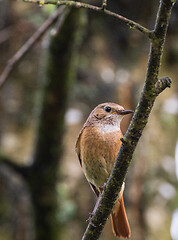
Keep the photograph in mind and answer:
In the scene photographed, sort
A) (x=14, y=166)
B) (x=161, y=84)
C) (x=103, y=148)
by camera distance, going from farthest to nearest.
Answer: (x=14, y=166)
(x=103, y=148)
(x=161, y=84)

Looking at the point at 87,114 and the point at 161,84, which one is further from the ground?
the point at 161,84

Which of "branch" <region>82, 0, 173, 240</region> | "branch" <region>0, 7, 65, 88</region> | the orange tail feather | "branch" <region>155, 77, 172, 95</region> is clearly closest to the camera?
"branch" <region>82, 0, 173, 240</region>

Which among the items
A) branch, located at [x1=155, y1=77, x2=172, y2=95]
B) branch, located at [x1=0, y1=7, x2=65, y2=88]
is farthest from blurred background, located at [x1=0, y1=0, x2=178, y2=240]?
branch, located at [x1=155, y1=77, x2=172, y2=95]

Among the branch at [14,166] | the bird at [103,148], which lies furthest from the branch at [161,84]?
the branch at [14,166]

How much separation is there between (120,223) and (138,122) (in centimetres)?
174

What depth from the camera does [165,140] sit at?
4.86 metres

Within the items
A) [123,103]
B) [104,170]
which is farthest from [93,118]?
[123,103]

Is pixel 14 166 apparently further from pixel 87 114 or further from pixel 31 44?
pixel 87 114

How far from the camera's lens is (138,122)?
164cm

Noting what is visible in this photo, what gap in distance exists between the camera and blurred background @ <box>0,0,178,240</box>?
14.8ft

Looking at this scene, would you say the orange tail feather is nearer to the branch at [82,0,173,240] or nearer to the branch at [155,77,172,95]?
the branch at [82,0,173,240]

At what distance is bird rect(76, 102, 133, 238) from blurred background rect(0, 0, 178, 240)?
1101 millimetres

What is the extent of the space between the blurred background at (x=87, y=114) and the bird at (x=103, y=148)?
1101 mm

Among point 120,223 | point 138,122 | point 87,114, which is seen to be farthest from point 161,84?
point 87,114
